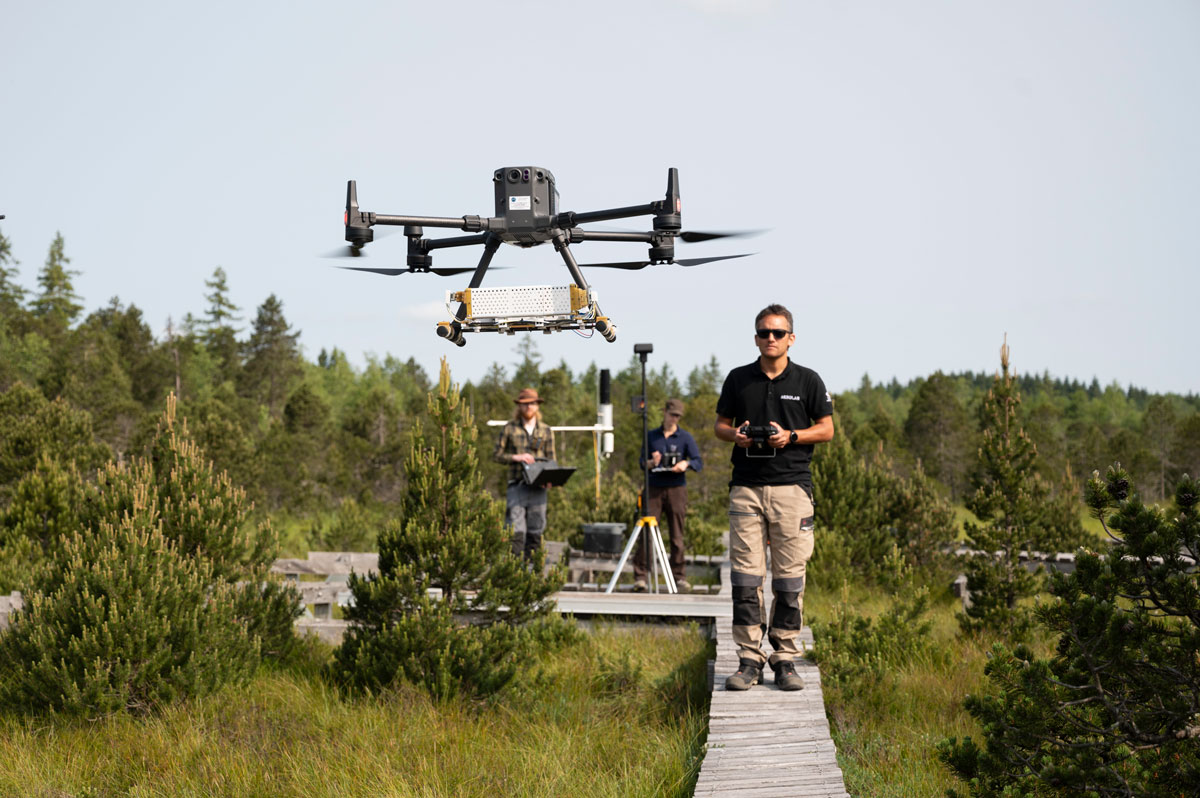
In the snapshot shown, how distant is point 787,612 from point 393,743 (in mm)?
2647

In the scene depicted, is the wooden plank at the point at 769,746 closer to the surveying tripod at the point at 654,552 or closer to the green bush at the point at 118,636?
the surveying tripod at the point at 654,552

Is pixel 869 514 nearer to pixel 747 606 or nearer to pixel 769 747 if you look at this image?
pixel 747 606

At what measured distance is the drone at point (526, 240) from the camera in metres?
4.56

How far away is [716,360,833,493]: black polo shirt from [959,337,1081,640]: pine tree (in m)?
4.87

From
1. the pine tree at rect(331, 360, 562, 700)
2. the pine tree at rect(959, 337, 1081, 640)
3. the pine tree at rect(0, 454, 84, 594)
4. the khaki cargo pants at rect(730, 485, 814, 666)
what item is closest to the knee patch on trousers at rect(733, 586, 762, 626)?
the khaki cargo pants at rect(730, 485, 814, 666)

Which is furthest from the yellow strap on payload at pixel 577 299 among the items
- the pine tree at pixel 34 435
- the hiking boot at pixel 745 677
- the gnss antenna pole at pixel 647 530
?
the pine tree at pixel 34 435

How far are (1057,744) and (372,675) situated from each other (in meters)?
5.06

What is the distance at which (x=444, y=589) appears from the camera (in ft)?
25.2

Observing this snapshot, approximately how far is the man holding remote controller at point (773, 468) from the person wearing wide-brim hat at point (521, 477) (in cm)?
443

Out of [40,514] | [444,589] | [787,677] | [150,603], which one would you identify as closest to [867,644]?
[787,677]

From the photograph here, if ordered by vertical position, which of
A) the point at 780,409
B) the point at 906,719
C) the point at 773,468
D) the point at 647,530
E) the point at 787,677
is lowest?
the point at 906,719

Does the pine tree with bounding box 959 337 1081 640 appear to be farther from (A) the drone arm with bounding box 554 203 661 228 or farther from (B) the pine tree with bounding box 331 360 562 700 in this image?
(A) the drone arm with bounding box 554 203 661 228

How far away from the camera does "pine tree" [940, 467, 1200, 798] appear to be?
11.1 ft

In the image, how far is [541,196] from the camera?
497 cm
